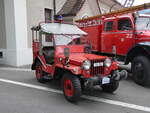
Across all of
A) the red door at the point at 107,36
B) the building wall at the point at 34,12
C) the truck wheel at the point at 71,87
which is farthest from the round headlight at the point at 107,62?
the building wall at the point at 34,12

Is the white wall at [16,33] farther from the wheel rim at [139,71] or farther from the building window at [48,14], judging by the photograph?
the wheel rim at [139,71]

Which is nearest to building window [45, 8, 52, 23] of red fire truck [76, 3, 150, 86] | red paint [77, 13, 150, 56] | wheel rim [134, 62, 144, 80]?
red paint [77, 13, 150, 56]

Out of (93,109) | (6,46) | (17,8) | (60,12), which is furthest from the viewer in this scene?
(60,12)

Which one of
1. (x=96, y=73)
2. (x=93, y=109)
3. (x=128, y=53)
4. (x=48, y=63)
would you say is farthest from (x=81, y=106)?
(x=128, y=53)

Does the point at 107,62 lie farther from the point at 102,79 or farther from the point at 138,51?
the point at 138,51

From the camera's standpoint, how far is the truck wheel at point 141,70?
598 cm

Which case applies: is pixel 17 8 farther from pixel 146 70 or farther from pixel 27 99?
pixel 146 70

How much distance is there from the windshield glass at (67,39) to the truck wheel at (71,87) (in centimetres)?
131

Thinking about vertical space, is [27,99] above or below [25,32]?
below

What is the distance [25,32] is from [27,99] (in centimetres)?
675

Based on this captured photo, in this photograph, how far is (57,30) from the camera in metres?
5.81

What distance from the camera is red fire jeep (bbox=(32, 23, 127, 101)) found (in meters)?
4.52

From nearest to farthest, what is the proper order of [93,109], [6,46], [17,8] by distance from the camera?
[93,109] < [17,8] < [6,46]

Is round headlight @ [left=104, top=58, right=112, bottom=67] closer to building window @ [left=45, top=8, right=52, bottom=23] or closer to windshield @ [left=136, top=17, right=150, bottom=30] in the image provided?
windshield @ [left=136, top=17, right=150, bottom=30]
